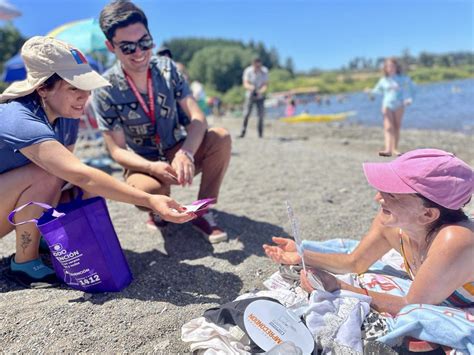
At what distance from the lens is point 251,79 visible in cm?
998

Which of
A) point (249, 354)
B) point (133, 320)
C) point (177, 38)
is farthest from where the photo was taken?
point (177, 38)

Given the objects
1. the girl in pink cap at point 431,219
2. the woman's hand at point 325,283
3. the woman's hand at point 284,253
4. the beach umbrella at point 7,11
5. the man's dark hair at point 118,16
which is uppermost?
the beach umbrella at point 7,11

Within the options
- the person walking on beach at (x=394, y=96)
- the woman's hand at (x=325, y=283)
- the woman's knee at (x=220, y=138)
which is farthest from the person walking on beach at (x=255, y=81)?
the woman's hand at (x=325, y=283)

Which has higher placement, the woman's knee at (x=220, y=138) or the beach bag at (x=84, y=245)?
the woman's knee at (x=220, y=138)

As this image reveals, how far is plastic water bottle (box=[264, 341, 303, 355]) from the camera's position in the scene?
1.55 meters

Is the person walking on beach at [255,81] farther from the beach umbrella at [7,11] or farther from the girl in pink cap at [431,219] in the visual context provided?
the girl in pink cap at [431,219]

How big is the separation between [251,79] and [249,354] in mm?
8899

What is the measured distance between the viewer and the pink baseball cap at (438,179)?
1665mm

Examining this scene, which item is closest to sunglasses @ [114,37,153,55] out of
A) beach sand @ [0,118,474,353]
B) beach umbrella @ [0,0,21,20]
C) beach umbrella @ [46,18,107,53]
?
beach sand @ [0,118,474,353]

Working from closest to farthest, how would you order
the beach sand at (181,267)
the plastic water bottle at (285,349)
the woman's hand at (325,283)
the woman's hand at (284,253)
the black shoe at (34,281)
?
1. the plastic water bottle at (285,349)
2. the beach sand at (181,267)
3. the woman's hand at (325,283)
4. the woman's hand at (284,253)
5. the black shoe at (34,281)

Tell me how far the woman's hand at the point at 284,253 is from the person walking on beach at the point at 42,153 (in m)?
0.52

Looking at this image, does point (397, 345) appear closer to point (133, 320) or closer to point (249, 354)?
point (249, 354)

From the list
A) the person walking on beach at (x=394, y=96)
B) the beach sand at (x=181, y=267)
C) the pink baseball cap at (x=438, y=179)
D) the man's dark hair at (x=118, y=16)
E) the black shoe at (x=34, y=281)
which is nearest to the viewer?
the pink baseball cap at (x=438, y=179)

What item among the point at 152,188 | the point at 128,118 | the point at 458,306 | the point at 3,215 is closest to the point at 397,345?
the point at 458,306
